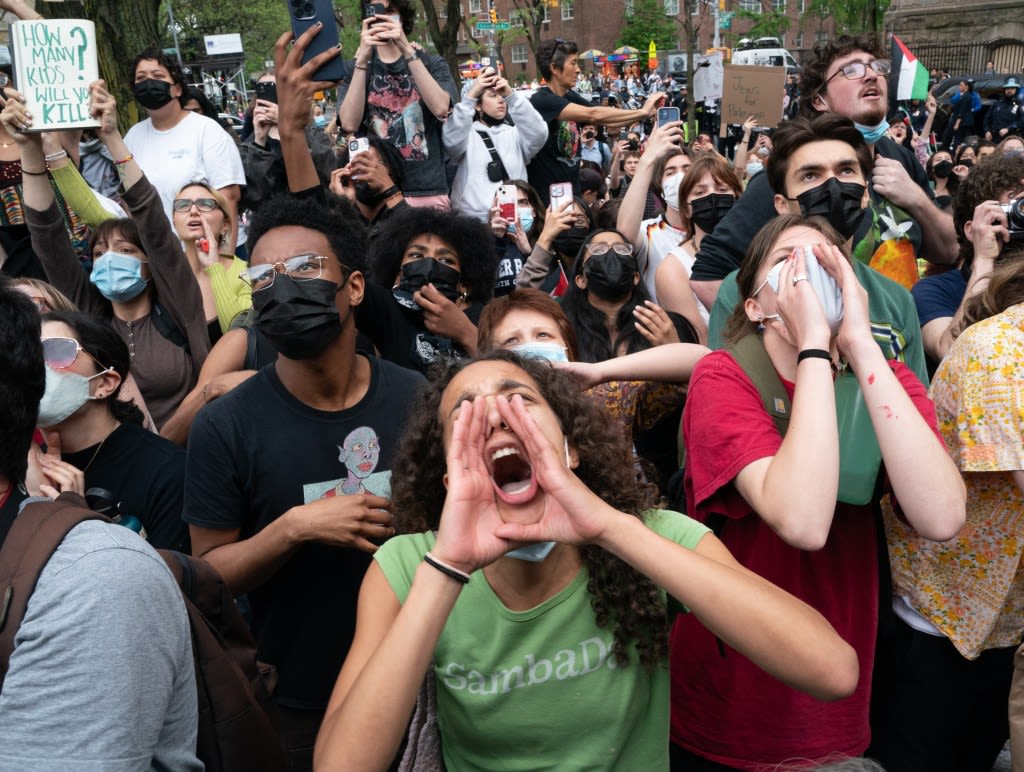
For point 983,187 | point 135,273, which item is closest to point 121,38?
point 135,273

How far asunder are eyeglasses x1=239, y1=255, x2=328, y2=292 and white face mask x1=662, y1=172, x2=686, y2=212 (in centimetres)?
309

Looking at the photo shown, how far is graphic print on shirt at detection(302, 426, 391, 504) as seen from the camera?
2762 millimetres

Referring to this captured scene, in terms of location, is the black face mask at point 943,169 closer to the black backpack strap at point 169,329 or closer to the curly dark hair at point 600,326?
the curly dark hair at point 600,326

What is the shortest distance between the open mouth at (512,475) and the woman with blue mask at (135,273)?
2.55 m

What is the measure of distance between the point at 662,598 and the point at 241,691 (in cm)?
89

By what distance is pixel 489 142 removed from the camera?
6383 millimetres

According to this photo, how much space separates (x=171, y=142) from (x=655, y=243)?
3.15 meters

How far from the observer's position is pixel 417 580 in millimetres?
1845

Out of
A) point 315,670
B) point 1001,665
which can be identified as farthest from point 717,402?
point 315,670

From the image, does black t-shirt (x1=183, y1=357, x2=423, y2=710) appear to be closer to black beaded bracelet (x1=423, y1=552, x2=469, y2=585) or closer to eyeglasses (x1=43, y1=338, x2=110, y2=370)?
eyeglasses (x1=43, y1=338, x2=110, y2=370)

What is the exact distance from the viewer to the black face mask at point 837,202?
350cm

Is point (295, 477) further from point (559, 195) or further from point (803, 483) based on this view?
point (559, 195)

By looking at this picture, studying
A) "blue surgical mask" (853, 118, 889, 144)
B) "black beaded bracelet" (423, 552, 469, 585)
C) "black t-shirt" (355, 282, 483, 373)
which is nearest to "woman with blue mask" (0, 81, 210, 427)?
"black t-shirt" (355, 282, 483, 373)

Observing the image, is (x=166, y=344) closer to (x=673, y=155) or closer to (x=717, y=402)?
(x=717, y=402)
